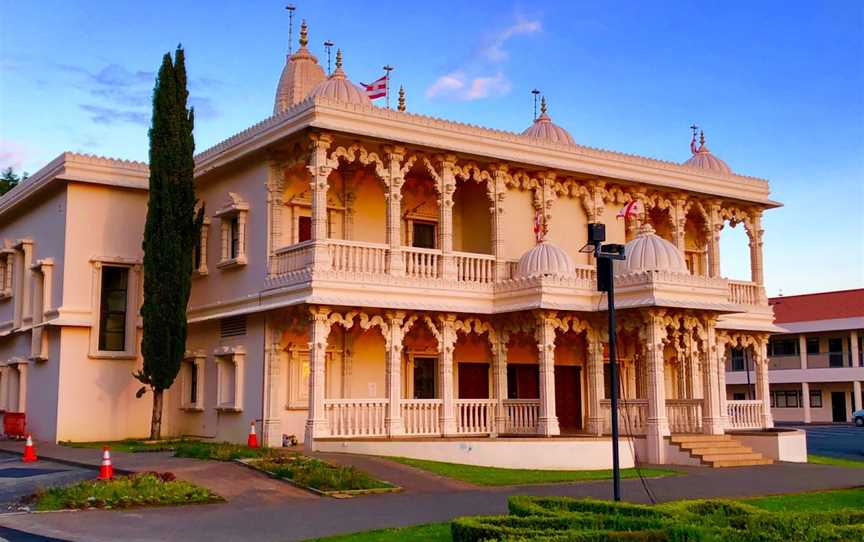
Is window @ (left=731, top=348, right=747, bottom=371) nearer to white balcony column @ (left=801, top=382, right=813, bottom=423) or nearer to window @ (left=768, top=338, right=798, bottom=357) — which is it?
window @ (left=768, top=338, right=798, bottom=357)

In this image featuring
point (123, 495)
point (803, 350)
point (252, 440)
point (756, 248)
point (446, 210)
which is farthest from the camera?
point (803, 350)

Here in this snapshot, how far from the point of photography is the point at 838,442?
40.8 metres

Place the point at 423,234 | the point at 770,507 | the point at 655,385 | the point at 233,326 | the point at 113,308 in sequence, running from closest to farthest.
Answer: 1. the point at 770,507
2. the point at 655,385
3. the point at 233,326
4. the point at 423,234
5. the point at 113,308

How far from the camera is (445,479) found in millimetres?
18922

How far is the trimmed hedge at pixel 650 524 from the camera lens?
9750mm

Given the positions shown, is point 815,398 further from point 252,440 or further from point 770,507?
point 770,507

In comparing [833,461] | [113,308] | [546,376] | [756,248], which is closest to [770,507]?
[546,376]

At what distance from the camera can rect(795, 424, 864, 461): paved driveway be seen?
3356 cm

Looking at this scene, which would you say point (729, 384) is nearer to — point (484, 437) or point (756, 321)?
point (756, 321)

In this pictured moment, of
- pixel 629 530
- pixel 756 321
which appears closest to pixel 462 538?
pixel 629 530

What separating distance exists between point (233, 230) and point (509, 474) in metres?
11.0

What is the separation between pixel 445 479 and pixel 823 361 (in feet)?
170

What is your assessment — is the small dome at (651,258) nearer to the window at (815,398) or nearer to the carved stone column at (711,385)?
the carved stone column at (711,385)

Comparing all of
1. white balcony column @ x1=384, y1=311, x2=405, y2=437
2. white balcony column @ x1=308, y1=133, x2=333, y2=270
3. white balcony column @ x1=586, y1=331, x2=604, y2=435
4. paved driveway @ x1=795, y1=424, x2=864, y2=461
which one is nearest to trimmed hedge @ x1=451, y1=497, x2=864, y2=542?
white balcony column @ x1=384, y1=311, x2=405, y2=437
